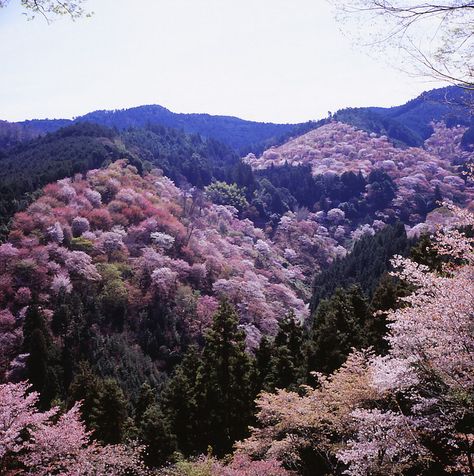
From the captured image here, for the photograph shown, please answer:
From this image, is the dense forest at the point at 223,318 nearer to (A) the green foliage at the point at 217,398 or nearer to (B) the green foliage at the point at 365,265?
(A) the green foliage at the point at 217,398

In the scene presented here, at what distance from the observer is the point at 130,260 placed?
144 feet

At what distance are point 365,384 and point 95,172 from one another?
172 feet

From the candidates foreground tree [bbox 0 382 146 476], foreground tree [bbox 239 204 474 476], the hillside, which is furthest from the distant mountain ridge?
foreground tree [bbox 239 204 474 476]

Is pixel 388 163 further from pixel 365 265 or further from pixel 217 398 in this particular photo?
pixel 217 398

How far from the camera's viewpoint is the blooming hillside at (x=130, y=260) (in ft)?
117

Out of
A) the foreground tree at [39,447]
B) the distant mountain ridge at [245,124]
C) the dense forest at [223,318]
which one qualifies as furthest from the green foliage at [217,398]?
the distant mountain ridge at [245,124]

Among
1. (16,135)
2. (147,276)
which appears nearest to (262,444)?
(147,276)

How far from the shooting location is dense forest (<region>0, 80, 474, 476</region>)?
951cm

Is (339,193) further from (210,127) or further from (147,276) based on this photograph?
(210,127)

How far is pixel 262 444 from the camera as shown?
12.7 m

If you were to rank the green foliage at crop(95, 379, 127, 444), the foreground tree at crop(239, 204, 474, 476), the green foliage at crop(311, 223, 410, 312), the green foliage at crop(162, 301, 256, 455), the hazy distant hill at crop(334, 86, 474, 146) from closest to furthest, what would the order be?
the foreground tree at crop(239, 204, 474, 476), the green foliage at crop(95, 379, 127, 444), the green foliage at crop(162, 301, 256, 455), the green foliage at crop(311, 223, 410, 312), the hazy distant hill at crop(334, 86, 474, 146)

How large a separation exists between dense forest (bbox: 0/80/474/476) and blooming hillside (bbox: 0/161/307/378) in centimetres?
20

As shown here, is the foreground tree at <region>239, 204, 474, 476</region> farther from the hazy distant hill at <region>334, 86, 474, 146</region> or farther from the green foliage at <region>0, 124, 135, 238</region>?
the hazy distant hill at <region>334, 86, 474, 146</region>

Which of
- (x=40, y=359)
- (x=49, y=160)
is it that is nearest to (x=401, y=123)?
(x=49, y=160)
